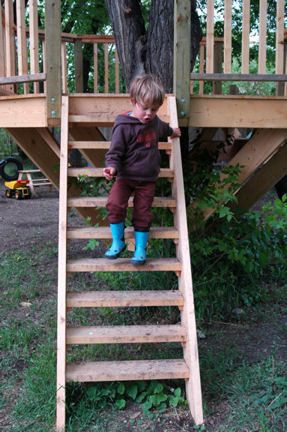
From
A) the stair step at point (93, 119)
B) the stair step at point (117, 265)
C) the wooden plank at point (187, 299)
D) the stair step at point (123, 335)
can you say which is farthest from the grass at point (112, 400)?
the stair step at point (93, 119)

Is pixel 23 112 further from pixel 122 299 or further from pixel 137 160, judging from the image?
pixel 122 299

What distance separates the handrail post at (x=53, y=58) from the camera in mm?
3844

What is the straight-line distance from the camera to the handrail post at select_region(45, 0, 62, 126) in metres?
3.84

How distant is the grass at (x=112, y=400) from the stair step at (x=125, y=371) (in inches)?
7.9

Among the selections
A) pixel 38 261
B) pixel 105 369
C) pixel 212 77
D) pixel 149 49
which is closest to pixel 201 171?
pixel 212 77

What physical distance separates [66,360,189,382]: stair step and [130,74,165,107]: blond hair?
5.58 ft

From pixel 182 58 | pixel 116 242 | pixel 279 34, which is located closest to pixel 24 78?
pixel 182 58

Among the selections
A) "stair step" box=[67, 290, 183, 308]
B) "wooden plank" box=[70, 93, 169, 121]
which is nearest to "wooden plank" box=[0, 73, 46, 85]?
"wooden plank" box=[70, 93, 169, 121]

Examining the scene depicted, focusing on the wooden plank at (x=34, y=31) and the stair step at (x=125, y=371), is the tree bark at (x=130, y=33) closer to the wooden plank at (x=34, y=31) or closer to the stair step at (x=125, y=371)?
the wooden plank at (x=34, y=31)

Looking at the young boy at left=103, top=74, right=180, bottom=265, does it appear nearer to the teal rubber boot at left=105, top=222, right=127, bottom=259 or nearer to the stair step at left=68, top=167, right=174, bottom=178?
the teal rubber boot at left=105, top=222, right=127, bottom=259

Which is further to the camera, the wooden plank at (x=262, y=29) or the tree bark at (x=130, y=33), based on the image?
the tree bark at (x=130, y=33)

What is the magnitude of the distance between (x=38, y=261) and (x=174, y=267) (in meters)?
3.36

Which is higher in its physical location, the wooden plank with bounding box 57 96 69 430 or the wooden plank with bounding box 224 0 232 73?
the wooden plank with bounding box 224 0 232 73

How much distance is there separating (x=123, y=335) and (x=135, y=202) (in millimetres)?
940
